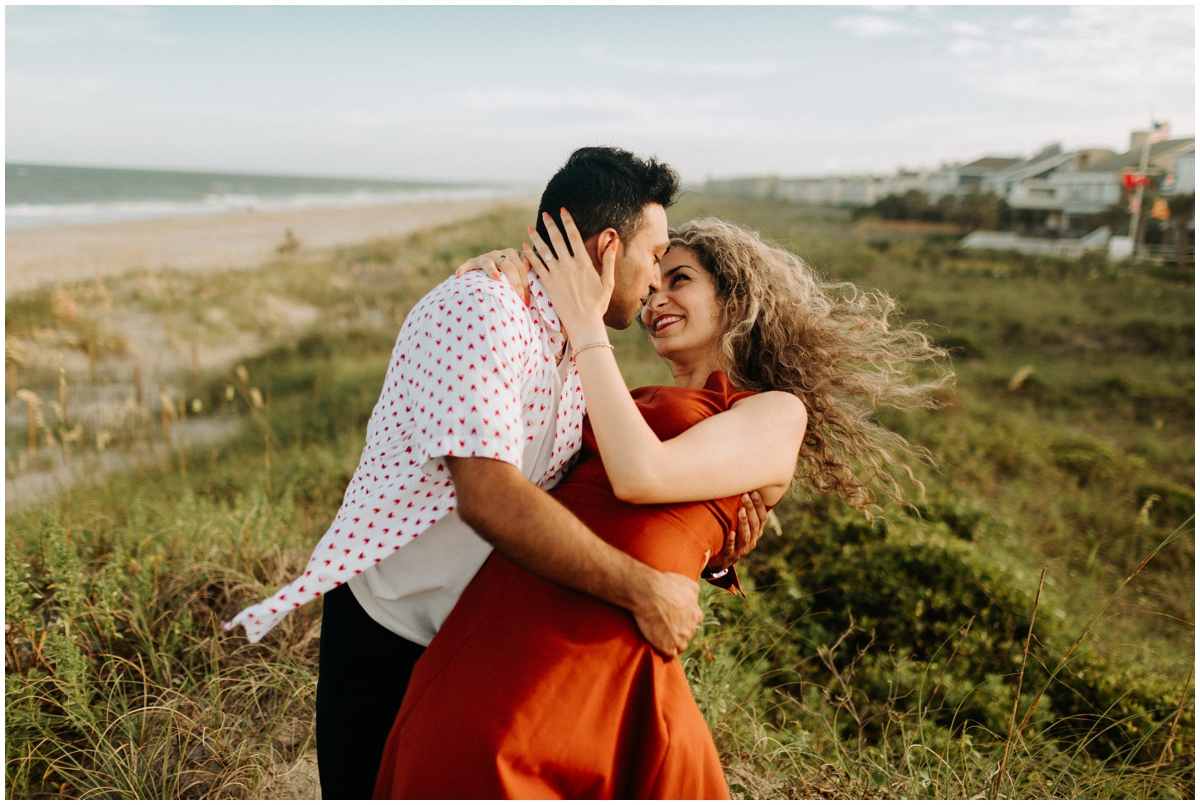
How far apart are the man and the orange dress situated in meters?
0.10

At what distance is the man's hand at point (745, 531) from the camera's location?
7.53 feet

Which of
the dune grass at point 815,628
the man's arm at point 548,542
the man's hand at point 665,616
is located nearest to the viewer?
the man's arm at point 548,542

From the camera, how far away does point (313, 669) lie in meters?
3.67

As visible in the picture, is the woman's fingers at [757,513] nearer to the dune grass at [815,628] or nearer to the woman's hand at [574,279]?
the woman's hand at [574,279]

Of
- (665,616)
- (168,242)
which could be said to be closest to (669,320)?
(665,616)

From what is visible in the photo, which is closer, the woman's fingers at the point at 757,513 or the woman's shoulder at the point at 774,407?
the woman's shoulder at the point at 774,407

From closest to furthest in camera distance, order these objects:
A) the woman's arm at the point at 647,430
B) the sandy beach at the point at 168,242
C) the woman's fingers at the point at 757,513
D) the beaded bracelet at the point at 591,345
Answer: the woman's arm at the point at 647,430, the beaded bracelet at the point at 591,345, the woman's fingers at the point at 757,513, the sandy beach at the point at 168,242

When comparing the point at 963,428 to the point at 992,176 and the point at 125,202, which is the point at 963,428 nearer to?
the point at 125,202

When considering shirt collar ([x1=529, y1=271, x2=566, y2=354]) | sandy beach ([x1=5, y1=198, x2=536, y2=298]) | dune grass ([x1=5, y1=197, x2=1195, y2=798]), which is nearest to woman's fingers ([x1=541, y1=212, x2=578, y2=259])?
shirt collar ([x1=529, y1=271, x2=566, y2=354])

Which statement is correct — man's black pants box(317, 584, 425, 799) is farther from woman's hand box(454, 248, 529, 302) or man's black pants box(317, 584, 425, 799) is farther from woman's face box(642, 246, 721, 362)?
woman's face box(642, 246, 721, 362)

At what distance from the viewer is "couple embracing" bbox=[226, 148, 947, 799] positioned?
164 centimetres

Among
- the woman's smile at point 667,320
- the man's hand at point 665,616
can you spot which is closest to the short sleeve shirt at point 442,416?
the man's hand at point 665,616

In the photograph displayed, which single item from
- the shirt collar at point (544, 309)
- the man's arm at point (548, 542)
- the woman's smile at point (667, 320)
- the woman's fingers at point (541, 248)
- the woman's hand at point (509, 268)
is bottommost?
the man's arm at point (548, 542)

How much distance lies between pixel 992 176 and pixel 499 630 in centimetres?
6945
